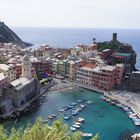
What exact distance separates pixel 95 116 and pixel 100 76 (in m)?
15.4

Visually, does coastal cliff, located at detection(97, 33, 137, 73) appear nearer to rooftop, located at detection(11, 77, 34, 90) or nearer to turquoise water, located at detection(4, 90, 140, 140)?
turquoise water, located at detection(4, 90, 140, 140)

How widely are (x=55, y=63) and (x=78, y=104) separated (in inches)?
824

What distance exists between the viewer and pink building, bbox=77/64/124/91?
2324 inches

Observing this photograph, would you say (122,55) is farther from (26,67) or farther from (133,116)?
(133,116)

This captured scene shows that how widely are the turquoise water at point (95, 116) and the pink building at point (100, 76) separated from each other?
10.5 ft

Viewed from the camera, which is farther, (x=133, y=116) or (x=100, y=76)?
(x=100, y=76)

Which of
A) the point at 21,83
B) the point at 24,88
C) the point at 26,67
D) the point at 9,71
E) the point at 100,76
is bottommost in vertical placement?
the point at 100,76

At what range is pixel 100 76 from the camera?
5988cm

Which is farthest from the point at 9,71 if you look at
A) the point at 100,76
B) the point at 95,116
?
the point at 95,116

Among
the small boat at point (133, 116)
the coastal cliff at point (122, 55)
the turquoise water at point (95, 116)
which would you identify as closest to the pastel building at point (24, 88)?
the turquoise water at point (95, 116)

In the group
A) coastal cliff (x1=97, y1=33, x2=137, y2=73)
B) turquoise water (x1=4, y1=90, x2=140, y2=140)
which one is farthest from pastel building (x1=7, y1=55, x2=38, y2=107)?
coastal cliff (x1=97, y1=33, x2=137, y2=73)

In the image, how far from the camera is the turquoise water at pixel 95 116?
4038 cm

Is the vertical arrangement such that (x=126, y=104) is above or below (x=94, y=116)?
above

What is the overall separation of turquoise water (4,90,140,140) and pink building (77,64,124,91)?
3189 mm
